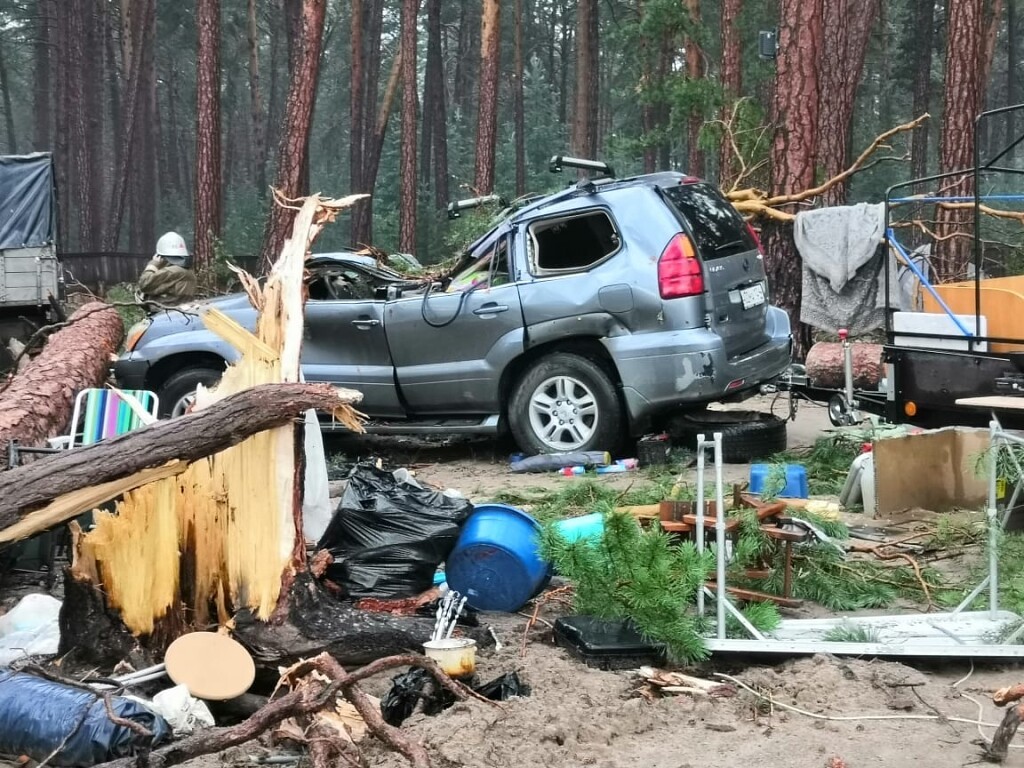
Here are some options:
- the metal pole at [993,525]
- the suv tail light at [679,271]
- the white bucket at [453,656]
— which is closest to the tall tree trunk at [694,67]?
the suv tail light at [679,271]

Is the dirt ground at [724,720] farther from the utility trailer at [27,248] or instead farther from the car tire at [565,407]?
the utility trailer at [27,248]

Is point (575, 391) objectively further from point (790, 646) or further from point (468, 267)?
point (790, 646)

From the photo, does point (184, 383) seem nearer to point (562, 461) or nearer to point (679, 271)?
point (562, 461)

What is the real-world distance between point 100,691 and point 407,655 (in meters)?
1.12

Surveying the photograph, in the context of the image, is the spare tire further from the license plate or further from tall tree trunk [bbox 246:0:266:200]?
tall tree trunk [bbox 246:0:266:200]

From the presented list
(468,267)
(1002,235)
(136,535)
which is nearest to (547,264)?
(468,267)

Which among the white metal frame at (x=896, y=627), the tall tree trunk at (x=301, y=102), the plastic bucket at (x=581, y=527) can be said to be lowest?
the white metal frame at (x=896, y=627)

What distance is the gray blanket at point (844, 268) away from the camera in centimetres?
1189

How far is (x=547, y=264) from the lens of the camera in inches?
376

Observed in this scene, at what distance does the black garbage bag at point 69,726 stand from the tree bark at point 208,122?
18726mm

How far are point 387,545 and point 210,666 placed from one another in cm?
122

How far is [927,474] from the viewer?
296 inches

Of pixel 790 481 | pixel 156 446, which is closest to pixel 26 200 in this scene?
pixel 790 481

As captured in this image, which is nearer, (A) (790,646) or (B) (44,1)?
(A) (790,646)
